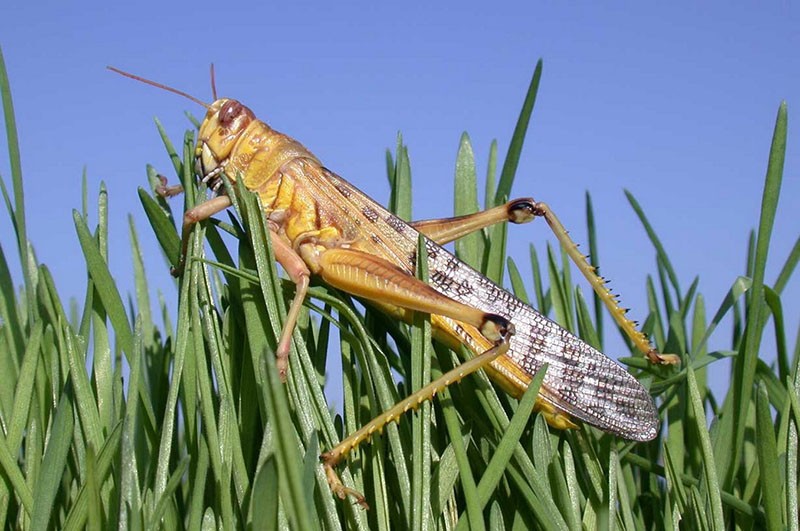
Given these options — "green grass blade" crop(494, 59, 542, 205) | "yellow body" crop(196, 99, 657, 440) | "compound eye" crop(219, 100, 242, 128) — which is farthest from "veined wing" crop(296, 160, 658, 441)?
"compound eye" crop(219, 100, 242, 128)

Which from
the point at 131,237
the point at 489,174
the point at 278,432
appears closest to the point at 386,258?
the point at 489,174

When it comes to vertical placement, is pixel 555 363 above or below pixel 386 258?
below

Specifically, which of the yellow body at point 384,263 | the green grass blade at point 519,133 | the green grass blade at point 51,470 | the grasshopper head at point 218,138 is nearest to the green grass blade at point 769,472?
the yellow body at point 384,263

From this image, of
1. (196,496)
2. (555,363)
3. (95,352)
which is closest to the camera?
(196,496)

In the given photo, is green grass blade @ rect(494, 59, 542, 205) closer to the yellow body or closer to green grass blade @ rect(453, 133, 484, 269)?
green grass blade @ rect(453, 133, 484, 269)

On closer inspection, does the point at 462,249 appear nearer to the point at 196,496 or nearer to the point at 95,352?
the point at 95,352

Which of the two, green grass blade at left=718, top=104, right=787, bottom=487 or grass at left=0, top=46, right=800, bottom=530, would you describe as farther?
green grass blade at left=718, top=104, right=787, bottom=487

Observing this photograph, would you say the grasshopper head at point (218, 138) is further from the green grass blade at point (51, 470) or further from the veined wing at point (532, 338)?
the green grass blade at point (51, 470)
